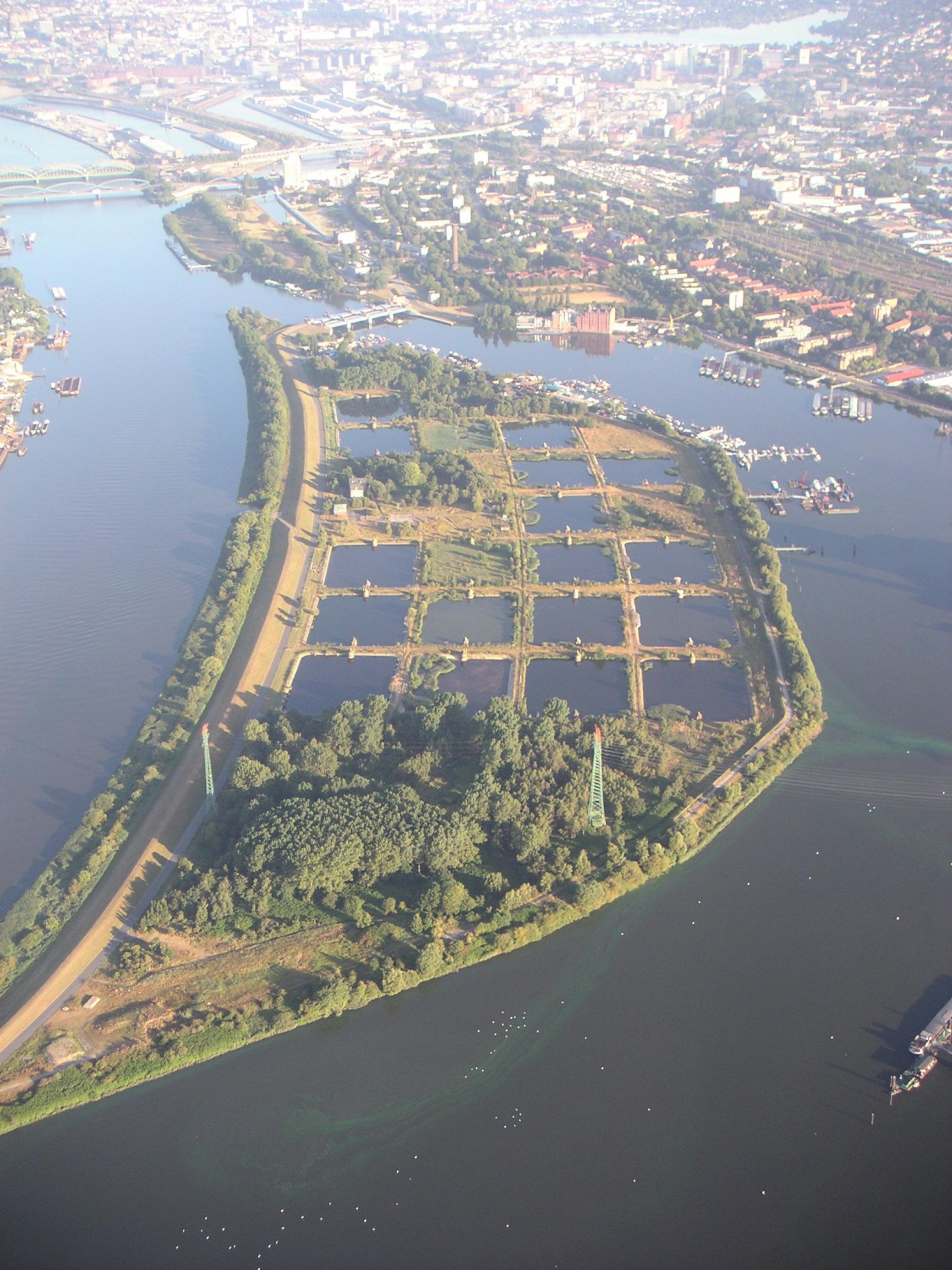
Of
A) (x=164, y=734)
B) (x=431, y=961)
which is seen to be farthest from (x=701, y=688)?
(x=164, y=734)

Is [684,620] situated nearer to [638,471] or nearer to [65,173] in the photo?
[638,471]

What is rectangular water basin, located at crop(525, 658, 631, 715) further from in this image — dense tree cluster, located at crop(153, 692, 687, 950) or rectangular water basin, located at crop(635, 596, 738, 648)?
rectangular water basin, located at crop(635, 596, 738, 648)

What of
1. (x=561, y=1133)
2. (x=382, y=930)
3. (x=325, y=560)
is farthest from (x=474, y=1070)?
(x=325, y=560)

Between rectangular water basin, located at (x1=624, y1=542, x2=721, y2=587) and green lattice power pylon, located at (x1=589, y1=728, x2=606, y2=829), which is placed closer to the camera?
green lattice power pylon, located at (x1=589, y1=728, x2=606, y2=829)

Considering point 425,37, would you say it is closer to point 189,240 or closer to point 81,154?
point 81,154

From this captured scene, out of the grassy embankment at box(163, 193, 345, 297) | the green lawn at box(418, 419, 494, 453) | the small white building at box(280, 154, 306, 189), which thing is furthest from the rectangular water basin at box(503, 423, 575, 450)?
the small white building at box(280, 154, 306, 189)

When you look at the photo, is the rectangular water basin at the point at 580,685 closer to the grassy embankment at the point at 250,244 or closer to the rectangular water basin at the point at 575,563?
the rectangular water basin at the point at 575,563
